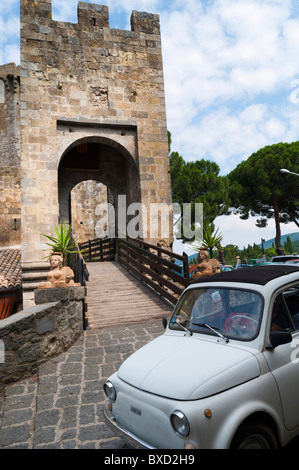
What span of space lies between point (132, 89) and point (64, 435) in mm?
10304

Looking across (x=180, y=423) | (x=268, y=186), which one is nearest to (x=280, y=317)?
(x=180, y=423)

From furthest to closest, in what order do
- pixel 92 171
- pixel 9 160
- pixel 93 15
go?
1. pixel 9 160
2. pixel 92 171
3. pixel 93 15

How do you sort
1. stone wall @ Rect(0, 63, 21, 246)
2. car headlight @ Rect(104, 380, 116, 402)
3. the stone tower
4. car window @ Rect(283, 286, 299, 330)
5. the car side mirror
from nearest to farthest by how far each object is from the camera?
the car side mirror
car headlight @ Rect(104, 380, 116, 402)
car window @ Rect(283, 286, 299, 330)
the stone tower
stone wall @ Rect(0, 63, 21, 246)

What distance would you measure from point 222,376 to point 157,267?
6272 mm

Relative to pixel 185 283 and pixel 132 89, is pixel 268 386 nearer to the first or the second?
pixel 185 283

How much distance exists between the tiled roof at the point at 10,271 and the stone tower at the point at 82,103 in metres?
3.02

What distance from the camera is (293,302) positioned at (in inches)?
117

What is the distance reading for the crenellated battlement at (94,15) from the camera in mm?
9992

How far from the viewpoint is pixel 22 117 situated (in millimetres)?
9562

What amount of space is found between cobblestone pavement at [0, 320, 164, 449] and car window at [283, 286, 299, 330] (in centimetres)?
195

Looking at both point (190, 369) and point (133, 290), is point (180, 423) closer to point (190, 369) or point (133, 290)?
point (190, 369)

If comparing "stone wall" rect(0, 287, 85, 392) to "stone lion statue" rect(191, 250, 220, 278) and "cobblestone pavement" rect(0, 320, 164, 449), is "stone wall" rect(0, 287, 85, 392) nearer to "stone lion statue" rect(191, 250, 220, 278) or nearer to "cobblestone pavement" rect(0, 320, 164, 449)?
"cobblestone pavement" rect(0, 320, 164, 449)

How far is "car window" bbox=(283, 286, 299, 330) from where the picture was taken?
2.89 m

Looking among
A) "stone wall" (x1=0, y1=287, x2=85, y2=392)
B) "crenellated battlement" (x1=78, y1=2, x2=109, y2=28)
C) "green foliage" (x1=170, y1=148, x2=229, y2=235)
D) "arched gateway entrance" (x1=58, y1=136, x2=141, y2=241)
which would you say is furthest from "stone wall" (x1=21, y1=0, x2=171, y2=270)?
"green foliage" (x1=170, y1=148, x2=229, y2=235)
